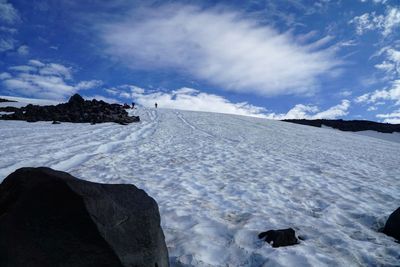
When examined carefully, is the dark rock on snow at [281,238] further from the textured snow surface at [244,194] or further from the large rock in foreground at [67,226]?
the large rock in foreground at [67,226]

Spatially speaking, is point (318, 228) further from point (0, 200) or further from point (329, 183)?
point (0, 200)

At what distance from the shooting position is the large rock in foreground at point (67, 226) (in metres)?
3.22

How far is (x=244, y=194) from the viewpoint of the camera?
8.00 m

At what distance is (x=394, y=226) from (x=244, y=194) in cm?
329

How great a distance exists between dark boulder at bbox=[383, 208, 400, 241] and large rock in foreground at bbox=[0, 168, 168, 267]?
4.14 m

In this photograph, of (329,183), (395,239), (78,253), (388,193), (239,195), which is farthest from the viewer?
(329,183)

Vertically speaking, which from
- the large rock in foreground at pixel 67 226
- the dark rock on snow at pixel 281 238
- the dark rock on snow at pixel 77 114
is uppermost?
the dark rock on snow at pixel 77 114

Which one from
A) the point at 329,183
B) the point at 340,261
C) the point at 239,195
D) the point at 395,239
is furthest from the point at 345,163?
the point at 340,261

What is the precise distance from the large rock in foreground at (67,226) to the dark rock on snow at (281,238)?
6.56 feet

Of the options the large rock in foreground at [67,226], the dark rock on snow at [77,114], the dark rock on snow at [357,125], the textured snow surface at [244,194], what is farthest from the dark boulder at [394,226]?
the dark rock on snow at [357,125]

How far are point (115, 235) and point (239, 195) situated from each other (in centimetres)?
486

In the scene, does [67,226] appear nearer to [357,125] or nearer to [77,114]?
[77,114]

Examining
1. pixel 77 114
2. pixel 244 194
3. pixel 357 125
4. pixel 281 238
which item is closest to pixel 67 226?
pixel 281 238

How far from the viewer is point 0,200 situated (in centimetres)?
374
